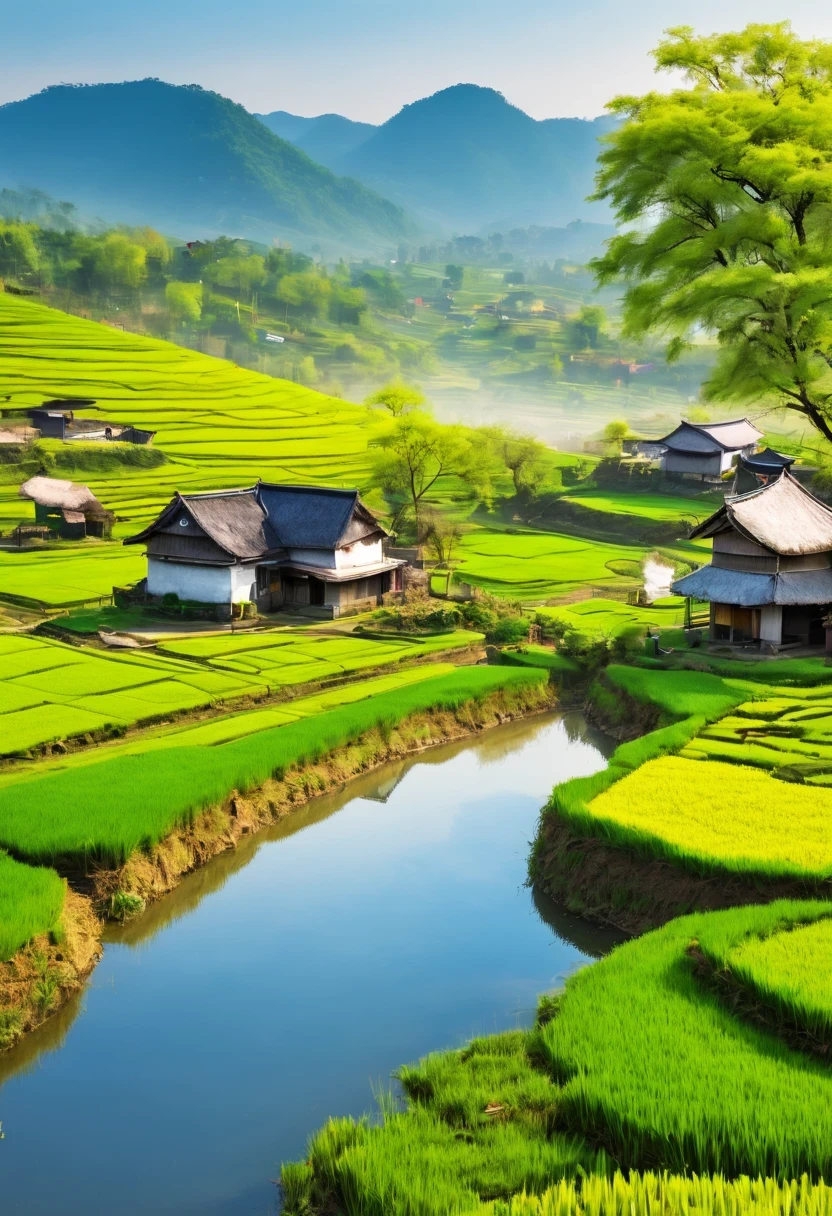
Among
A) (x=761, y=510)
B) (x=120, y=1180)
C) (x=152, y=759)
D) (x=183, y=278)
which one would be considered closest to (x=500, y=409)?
(x=183, y=278)

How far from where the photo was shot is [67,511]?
161 feet

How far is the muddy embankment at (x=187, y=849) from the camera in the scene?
13.2 metres

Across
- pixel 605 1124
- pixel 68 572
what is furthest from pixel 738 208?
pixel 68 572

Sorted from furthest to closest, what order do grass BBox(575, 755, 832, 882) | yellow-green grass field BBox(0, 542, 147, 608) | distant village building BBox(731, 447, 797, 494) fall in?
distant village building BBox(731, 447, 797, 494) < yellow-green grass field BBox(0, 542, 147, 608) < grass BBox(575, 755, 832, 882)

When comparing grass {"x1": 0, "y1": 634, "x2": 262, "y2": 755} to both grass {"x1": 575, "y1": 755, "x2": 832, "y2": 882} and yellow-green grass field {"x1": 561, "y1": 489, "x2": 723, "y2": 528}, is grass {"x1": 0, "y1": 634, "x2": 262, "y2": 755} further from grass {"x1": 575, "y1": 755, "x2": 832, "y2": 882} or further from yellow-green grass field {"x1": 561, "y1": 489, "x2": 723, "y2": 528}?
yellow-green grass field {"x1": 561, "y1": 489, "x2": 723, "y2": 528}

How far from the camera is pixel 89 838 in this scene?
16.1 metres

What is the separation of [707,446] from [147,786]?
1921 inches

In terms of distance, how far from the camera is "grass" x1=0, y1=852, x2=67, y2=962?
1321 cm

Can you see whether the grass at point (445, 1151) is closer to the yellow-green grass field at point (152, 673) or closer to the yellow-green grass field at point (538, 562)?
the yellow-green grass field at point (152, 673)

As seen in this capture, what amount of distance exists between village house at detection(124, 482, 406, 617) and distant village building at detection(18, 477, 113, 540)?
12.7m

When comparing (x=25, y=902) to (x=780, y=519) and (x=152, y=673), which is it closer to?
(x=152, y=673)

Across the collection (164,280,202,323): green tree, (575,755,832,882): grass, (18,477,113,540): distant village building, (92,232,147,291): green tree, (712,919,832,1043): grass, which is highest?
(92,232,147,291): green tree

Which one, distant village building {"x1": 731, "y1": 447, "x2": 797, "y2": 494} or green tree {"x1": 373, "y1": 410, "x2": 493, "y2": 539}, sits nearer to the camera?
distant village building {"x1": 731, "y1": 447, "x2": 797, "y2": 494}

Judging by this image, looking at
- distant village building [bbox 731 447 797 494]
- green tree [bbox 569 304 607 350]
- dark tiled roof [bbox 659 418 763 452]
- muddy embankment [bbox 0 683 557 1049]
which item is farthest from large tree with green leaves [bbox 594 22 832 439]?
green tree [bbox 569 304 607 350]
